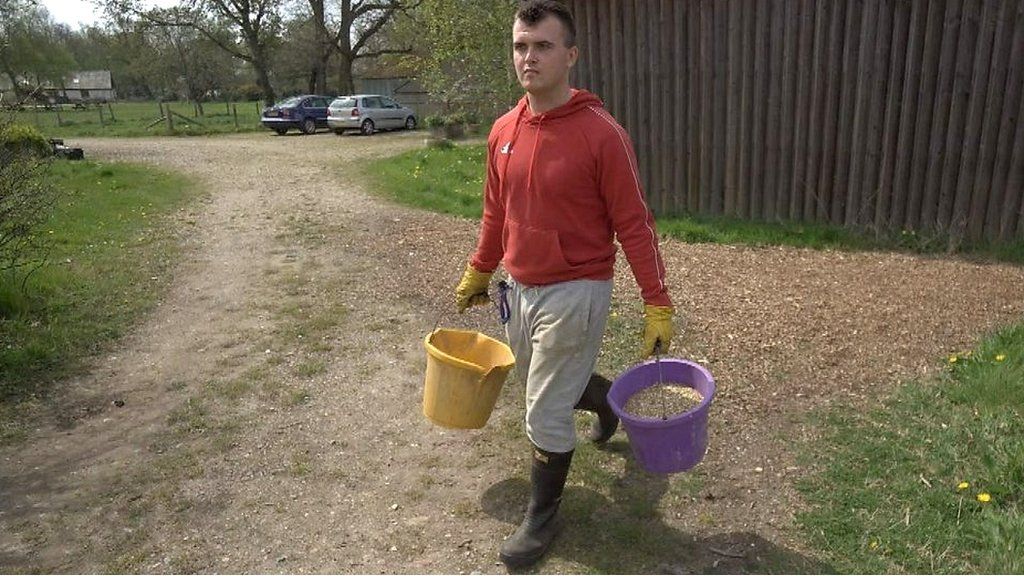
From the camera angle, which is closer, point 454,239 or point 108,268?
point 108,268

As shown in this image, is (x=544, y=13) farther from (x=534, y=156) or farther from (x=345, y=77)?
(x=345, y=77)

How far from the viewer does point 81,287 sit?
6.72 m

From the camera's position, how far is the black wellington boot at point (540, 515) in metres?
2.98

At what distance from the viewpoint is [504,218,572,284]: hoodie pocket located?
2.93 meters

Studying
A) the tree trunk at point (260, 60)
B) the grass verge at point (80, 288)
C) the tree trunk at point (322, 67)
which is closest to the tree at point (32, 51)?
the tree trunk at point (260, 60)

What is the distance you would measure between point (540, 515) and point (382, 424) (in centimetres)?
141

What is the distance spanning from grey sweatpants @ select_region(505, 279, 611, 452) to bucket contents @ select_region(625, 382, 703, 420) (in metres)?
0.37

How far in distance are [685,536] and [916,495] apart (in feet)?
Result: 3.26

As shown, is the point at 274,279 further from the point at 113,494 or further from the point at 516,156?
the point at 516,156

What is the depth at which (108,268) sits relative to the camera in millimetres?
7430

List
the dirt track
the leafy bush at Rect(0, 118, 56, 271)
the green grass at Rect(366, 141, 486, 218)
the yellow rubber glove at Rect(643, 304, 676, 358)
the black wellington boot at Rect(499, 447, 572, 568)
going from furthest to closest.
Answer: the green grass at Rect(366, 141, 486, 218), the leafy bush at Rect(0, 118, 56, 271), the dirt track, the black wellington boot at Rect(499, 447, 572, 568), the yellow rubber glove at Rect(643, 304, 676, 358)

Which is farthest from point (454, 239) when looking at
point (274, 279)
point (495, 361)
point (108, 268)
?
point (495, 361)

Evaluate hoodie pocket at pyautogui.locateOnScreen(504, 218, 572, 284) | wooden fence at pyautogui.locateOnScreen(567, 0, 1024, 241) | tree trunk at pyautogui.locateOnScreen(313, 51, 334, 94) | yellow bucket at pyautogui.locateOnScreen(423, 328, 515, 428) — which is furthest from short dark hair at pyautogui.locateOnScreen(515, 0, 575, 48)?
tree trunk at pyautogui.locateOnScreen(313, 51, 334, 94)

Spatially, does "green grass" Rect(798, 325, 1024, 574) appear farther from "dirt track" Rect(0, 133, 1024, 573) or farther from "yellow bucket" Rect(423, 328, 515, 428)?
"yellow bucket" Rect(423, 328, 515, 428)
